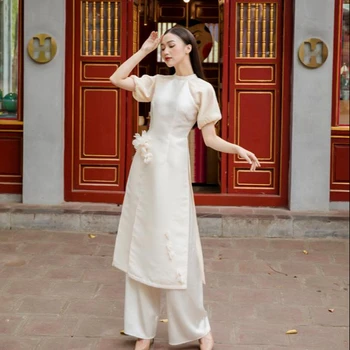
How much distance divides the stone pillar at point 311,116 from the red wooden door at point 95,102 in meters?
1.97

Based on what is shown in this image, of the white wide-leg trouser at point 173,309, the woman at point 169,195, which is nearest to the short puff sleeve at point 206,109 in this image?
the woman at point 169,195

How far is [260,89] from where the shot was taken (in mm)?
9438

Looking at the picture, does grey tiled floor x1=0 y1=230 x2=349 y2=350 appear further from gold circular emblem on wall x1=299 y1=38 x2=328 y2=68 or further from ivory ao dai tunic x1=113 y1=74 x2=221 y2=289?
gold circular emblem on wall x1=299 y1=38 x2=328 y2=68

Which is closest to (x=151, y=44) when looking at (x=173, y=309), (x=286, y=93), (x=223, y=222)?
(x=173, y=309)

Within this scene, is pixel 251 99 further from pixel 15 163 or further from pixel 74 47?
pixel 15 163

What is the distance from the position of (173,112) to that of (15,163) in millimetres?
5011

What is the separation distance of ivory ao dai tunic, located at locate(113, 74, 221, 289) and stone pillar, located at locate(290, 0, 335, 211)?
4.25 metres

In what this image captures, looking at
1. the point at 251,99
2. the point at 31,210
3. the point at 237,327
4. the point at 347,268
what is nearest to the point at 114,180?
the point at 31,210

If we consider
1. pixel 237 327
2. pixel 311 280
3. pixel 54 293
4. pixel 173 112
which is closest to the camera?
pixel 173 112

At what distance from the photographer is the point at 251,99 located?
9.47m

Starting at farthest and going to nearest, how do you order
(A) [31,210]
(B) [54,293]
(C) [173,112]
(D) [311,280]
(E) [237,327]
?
1. (A) [31,210]
2. (D) [311,280]
3. (B) [54,293]
4. (E) [237,327]
5. (C) [173,112]

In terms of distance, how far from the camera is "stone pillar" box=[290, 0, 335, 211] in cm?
910

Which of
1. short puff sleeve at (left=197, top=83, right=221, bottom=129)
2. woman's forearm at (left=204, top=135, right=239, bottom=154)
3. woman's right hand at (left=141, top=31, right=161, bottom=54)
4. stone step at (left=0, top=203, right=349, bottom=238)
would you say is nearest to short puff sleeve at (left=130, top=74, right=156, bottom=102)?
woman's right hand at (left=141, top=31, right=161, bottom=54)

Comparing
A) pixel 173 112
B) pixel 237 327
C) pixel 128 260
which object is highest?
pixel 173 112
